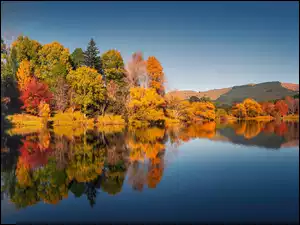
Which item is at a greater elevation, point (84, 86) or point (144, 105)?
point (84, 86)

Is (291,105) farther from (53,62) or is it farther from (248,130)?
(53,62)

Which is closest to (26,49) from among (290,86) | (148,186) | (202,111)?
(202,111)

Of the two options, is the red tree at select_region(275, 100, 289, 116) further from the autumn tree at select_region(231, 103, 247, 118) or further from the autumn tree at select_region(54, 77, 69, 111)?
the autumn tree at select_region(54, 77, 69, 111)

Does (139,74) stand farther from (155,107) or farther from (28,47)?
(28,47)

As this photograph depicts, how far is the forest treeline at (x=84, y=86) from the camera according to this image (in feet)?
161

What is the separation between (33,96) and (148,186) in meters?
41.8

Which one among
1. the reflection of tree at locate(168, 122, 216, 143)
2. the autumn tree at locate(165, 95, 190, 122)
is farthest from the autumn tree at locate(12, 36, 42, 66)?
the reflection of tree at locate(168, 122, 216, 143)

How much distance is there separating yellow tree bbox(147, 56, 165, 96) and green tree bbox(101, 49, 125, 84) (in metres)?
6.48

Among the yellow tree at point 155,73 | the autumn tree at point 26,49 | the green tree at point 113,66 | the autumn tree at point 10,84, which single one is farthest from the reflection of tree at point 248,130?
the autumn tree at point 26,49

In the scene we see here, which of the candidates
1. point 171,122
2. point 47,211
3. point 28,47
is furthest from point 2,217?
point 28,47

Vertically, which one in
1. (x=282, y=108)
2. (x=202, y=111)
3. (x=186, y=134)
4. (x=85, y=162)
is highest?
(x=282, y=108)

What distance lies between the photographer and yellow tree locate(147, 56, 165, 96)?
64.2 meters

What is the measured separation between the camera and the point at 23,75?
2138 inches

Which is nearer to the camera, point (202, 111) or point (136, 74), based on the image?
point (136, 74)
